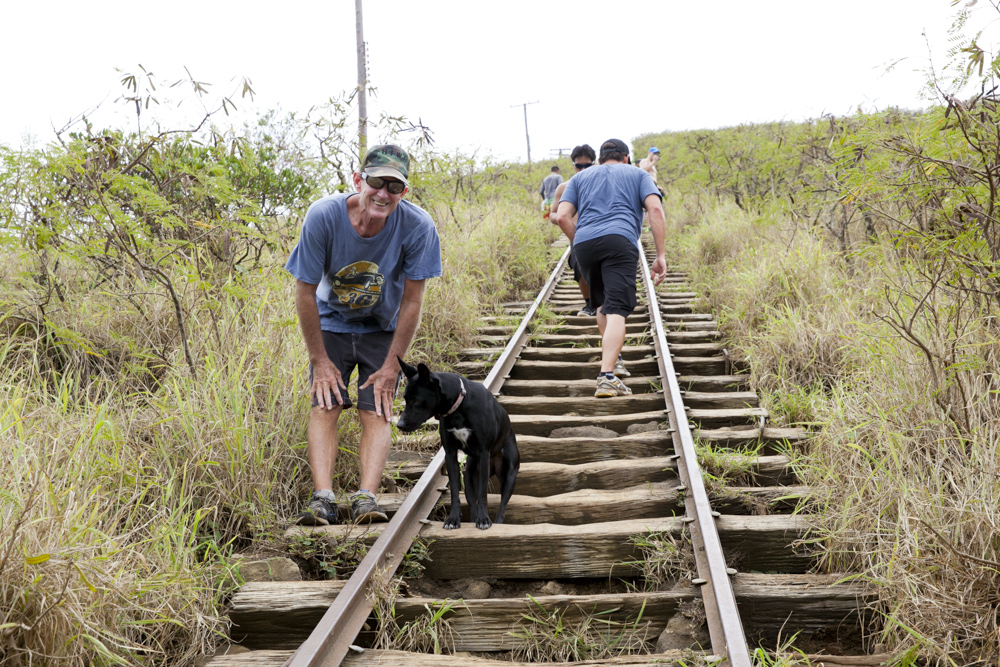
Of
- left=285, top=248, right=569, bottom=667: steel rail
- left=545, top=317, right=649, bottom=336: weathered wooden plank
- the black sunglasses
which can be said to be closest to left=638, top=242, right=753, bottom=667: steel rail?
left=285, top=248, right=569, bottom=667: steel rail

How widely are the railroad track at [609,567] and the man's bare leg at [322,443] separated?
1.18ft

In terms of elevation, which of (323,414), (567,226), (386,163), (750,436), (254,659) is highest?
(386,163)

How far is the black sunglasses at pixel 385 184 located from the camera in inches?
144

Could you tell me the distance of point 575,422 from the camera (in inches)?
206

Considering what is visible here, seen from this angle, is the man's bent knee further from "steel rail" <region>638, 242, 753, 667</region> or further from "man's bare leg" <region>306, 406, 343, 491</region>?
"steel rail" <region>638, 242, 753, 667</region>

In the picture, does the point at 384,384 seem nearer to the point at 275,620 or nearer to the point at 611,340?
the point at 275,620

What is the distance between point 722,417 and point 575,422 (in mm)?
995

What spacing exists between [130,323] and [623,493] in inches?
146

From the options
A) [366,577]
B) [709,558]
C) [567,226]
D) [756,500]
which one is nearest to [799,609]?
[709,558]

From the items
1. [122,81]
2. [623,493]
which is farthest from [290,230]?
[623,493]

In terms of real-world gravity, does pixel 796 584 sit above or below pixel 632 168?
below

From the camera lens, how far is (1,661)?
7.39 feet

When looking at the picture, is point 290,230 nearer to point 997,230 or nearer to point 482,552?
point 482,552

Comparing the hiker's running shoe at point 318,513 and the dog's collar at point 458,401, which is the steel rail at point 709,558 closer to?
the dog's collar at point 458,401
